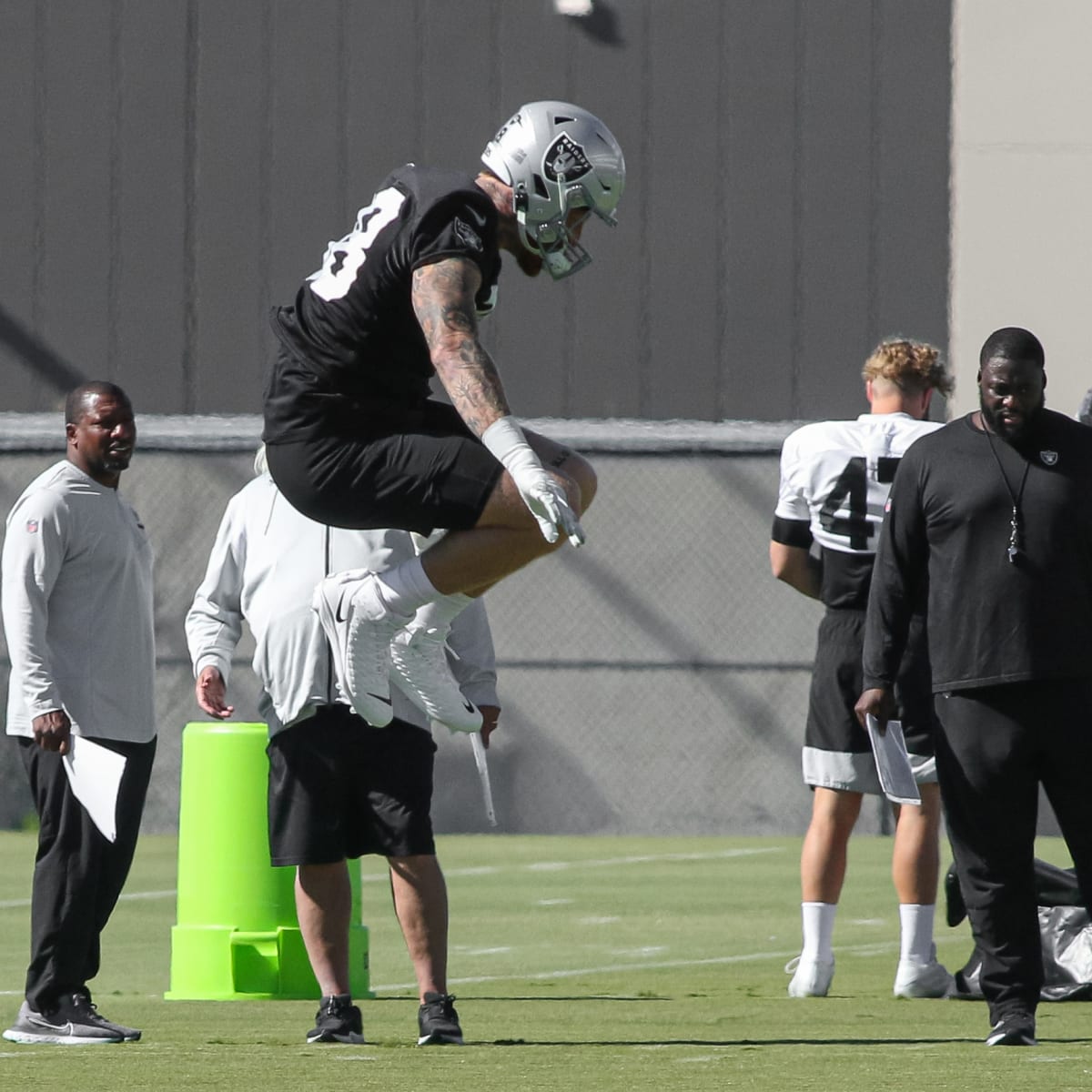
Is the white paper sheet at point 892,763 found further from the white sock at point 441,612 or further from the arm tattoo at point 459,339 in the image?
the arm tattoo at point 459,339

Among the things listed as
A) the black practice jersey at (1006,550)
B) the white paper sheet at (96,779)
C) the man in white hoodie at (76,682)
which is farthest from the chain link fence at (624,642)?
the black practice jersey at (1006,550)

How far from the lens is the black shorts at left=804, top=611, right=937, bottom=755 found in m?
8.76

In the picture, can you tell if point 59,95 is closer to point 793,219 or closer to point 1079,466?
point 793,219

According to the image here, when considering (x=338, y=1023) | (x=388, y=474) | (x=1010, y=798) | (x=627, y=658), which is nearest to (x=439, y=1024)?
(x=338, y=1023)

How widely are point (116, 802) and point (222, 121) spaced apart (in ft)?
37.3

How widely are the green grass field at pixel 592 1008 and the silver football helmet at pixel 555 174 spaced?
2243mm

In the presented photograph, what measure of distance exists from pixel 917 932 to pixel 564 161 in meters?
3.83

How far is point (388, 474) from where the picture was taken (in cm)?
612

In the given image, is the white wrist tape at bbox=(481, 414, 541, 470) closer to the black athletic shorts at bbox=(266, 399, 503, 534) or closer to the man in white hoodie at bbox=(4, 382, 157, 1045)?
the black athletic shorts at bbox=(266, 399, 503, 534)

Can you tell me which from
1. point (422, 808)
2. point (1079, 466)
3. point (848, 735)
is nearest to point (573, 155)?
point (1079, 466)

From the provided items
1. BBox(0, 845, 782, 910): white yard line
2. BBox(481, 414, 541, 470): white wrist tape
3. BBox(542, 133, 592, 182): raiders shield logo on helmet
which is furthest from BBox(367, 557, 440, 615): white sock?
BBox(0, 845, 782, 910): white yard line

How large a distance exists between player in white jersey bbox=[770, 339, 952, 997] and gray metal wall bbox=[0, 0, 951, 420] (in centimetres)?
889

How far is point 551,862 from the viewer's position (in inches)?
588

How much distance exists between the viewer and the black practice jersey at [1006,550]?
6.84 meters
